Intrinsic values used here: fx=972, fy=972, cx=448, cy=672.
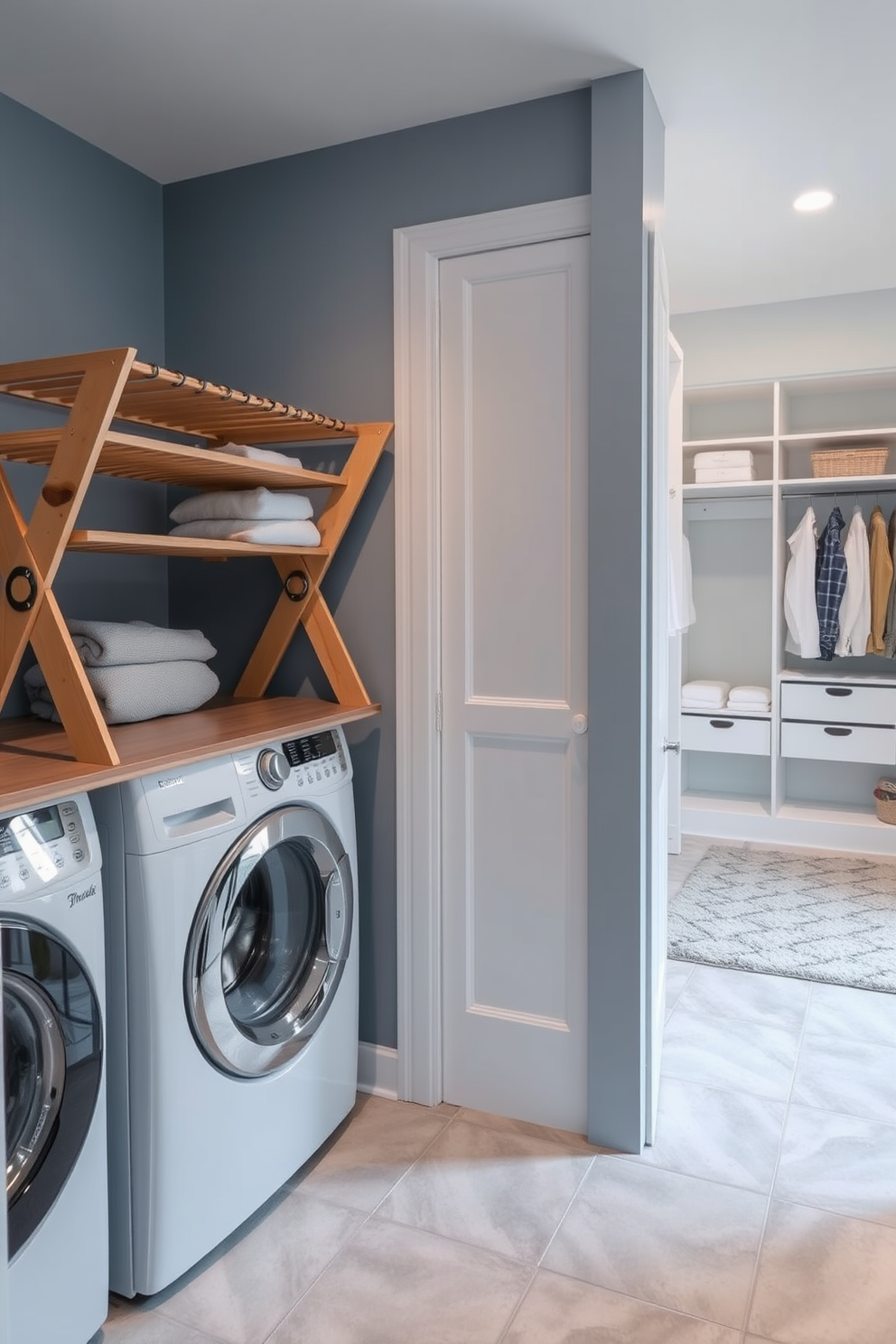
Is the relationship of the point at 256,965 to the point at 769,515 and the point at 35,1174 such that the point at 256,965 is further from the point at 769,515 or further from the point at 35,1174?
the point at 769,515

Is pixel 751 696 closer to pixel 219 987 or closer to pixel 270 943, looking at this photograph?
pixel 270 943

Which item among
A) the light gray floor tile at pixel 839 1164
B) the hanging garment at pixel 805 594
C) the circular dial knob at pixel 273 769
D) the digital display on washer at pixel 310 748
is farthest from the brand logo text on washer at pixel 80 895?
the hanging garment at pixel 805 594

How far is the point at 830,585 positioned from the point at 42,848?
12.8 ft

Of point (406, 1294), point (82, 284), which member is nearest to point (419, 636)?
point (82, 284)

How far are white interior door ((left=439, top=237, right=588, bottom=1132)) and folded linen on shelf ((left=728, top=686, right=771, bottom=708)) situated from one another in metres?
2.63

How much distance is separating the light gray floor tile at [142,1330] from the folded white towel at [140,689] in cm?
110

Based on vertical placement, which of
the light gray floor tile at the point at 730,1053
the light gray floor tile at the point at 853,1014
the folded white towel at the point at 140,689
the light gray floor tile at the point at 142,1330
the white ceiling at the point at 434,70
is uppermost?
the white ceiling at the point at 434,70

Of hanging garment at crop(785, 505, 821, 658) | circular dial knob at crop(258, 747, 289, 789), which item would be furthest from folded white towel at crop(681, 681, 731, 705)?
circular dial knob at crop(258, 747, 289, 789)

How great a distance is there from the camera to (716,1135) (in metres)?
2.32

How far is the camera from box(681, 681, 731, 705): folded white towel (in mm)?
4734

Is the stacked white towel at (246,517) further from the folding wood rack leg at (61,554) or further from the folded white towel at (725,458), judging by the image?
the folded white towel at (725,458)

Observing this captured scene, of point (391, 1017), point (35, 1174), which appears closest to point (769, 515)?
point (391, 1017)

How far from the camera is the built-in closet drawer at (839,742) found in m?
4.39

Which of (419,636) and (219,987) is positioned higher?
(419,636)
